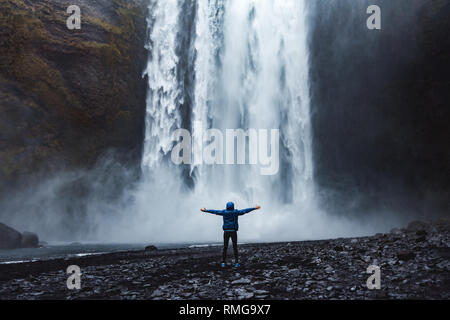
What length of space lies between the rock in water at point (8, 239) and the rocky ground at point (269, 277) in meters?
10.1

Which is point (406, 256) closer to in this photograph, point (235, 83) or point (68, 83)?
point (235, 83)

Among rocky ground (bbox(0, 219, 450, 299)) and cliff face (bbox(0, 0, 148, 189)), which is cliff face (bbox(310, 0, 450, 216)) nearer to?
cliff face (bbox(0, 0, 148, 189))

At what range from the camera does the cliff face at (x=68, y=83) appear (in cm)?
2322

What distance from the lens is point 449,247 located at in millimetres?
8078

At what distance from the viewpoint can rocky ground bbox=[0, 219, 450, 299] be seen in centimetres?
566

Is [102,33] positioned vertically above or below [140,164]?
above

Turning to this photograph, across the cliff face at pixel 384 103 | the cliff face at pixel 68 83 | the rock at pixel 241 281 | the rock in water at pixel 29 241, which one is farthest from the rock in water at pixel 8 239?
the cliff face at pixel 384 103

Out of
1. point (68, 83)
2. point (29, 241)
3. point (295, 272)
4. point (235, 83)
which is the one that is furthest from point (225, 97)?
point (295, 272)

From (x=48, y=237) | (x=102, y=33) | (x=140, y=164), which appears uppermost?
(x=102, y=33)
